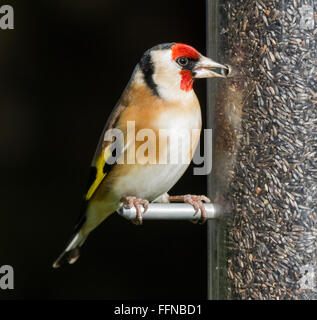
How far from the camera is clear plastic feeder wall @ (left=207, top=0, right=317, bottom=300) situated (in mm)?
2432

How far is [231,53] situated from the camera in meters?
2.64

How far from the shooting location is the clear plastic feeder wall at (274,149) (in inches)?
95.7

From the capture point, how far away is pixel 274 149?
2467 millimetres

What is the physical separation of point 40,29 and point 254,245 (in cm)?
370

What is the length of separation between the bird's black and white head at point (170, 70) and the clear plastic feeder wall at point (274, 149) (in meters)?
0.28

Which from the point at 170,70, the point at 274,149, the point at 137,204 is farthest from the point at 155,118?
the point at 274,149

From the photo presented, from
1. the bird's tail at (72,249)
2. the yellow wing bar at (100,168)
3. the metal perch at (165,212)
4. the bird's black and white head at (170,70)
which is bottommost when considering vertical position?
the bird's tail at (72,249)

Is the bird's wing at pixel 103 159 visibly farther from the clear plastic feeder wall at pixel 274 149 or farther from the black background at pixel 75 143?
the black background at pixel 75 143

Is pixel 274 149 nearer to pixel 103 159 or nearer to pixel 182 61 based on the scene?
pixel 182 61

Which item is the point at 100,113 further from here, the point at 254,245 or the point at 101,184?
the point at 254,245

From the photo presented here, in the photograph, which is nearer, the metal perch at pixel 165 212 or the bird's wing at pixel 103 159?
the metal perch at pixel 165 212

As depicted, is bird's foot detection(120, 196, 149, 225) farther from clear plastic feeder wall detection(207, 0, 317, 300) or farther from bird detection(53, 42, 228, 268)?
clear plastic feeder wall detection(207, 0, 317, 300)

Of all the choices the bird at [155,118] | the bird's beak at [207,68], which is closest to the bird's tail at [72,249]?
the bird at [155,118]

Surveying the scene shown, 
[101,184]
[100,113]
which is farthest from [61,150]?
[101,184]
